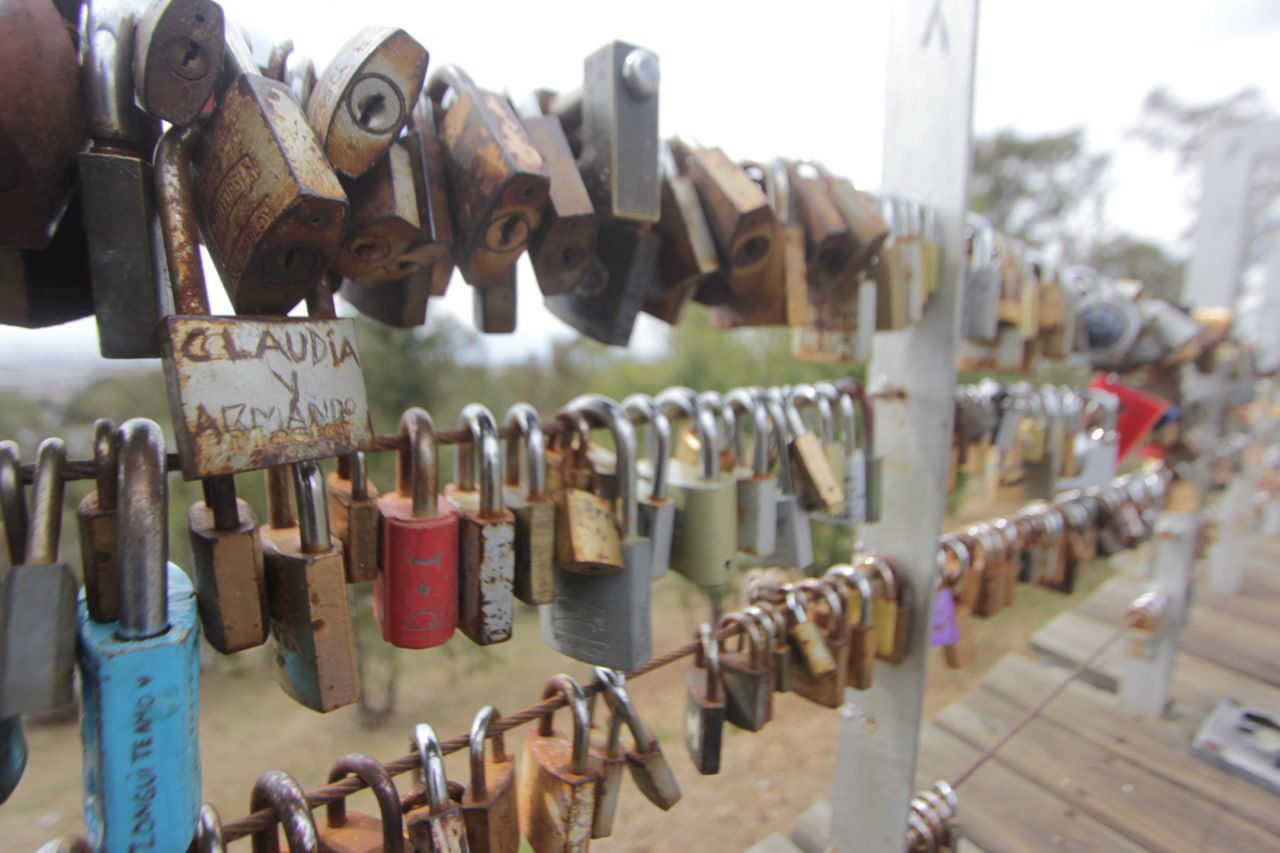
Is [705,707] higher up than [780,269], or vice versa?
[780,269]

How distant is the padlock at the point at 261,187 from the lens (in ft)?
1.12

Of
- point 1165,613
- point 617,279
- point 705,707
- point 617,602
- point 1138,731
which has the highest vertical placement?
point 617,279

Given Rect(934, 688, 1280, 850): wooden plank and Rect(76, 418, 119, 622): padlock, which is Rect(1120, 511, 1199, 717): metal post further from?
Rect(76, 418, 119, 622): padlock

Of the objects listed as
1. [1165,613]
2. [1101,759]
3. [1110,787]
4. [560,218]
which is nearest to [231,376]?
[560,218]

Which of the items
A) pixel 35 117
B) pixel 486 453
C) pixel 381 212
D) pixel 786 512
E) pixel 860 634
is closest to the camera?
pixel 35 117

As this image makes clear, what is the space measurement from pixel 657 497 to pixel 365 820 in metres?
0.36

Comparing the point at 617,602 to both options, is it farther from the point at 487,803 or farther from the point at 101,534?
the point at 101,534

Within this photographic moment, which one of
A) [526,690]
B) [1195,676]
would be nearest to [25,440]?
[526,690]

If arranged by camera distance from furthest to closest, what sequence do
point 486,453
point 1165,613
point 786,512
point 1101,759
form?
1. point 1165,613
2. point 1101,759
3. point 786,512
4. point 486,453

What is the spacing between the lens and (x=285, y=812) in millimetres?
446

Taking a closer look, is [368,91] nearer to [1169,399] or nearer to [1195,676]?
[1169,399]

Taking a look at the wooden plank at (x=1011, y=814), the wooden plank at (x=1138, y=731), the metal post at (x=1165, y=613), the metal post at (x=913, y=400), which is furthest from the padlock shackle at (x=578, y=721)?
the metal post at (x=1165, y=613)

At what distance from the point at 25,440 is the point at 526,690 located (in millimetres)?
3132

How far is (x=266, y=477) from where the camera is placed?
1.58 feet
